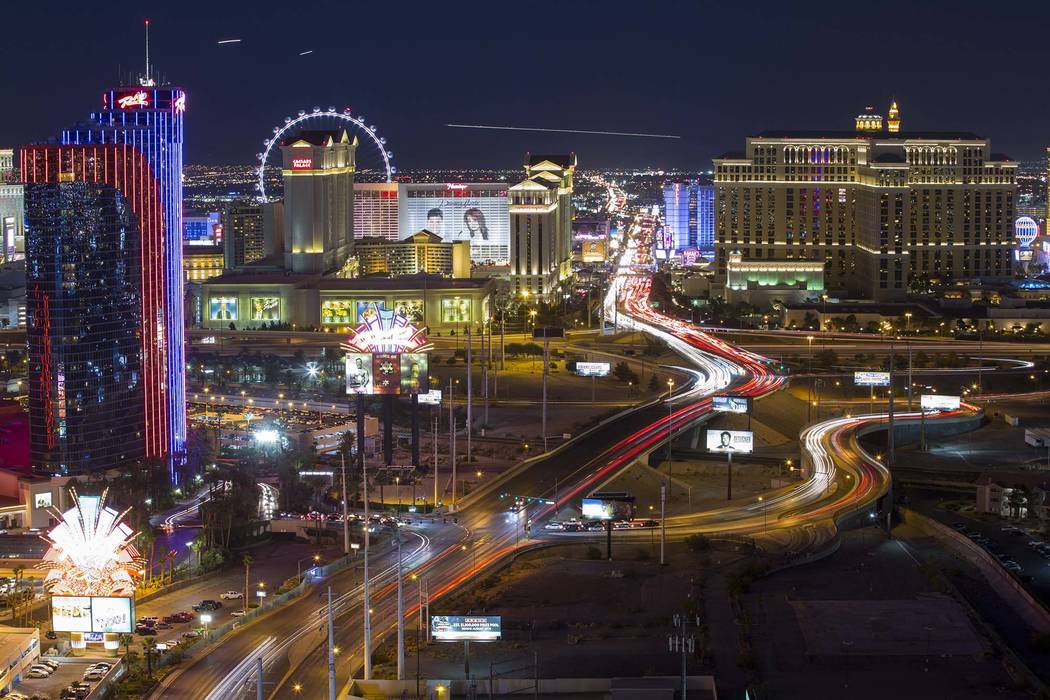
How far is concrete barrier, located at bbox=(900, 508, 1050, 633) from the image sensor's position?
5781cm

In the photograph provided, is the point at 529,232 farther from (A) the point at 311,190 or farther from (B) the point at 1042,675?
(B) the point at 1042,675

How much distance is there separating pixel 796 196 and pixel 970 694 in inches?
4198

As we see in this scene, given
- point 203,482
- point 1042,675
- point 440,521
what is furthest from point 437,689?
point 203,482

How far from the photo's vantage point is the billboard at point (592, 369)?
105 metres

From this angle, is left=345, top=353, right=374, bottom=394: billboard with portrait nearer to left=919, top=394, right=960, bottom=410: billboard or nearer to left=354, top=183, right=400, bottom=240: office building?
left=919, top=394, right=960, bottom=410: billboard

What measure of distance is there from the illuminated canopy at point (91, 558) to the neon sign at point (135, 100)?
2970 centimetres

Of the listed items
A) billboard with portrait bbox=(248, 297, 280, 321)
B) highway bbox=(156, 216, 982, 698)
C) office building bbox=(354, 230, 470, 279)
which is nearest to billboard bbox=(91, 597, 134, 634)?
highway bbox=(156, 216, 982, 698)

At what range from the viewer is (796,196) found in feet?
497

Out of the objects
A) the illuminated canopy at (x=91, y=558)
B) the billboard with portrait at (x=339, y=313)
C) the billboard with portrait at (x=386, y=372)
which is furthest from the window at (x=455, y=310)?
the illuminated canopy at (x=91, y=558)

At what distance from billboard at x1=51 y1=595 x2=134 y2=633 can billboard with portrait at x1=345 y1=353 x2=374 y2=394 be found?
24.6 metres

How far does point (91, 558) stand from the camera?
172 feet

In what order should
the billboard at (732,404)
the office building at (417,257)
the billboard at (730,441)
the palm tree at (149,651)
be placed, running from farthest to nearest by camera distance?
the office building at (417,257)
the billboard at (732,404)
the billboard at (730,441)
the palm tree at (149,651)

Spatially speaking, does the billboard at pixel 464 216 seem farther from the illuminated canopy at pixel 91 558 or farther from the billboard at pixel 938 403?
the illuminated canopy at pixel 91 558

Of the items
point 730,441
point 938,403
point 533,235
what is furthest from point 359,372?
point 533,235
